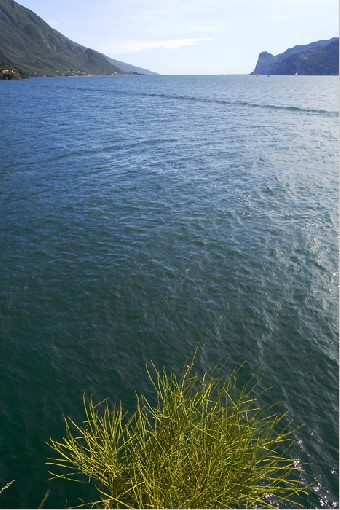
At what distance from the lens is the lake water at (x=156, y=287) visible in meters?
18.5

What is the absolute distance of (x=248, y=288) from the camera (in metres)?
27.7

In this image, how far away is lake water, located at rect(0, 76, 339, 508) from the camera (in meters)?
18.5

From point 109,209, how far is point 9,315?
62.9ft

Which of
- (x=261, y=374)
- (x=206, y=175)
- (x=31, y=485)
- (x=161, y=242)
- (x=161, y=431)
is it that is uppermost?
(x=206, y=175)

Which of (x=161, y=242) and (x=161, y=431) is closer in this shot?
(x=161, y=431)

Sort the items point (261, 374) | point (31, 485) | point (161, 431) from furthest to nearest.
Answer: point (261, 374) < point (31, 485) < point (161, 431)

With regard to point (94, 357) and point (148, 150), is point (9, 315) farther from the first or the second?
point (148, 150)

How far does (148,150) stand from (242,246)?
124 feet

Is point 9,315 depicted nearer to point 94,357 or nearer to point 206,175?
point 94,357

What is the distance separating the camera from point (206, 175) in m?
51.2

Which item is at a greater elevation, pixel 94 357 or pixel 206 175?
pixel 206 175

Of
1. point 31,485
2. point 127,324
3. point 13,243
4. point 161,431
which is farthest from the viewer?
point 13,243

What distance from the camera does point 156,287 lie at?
27.6 m

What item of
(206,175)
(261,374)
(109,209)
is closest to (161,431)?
(261,374)
